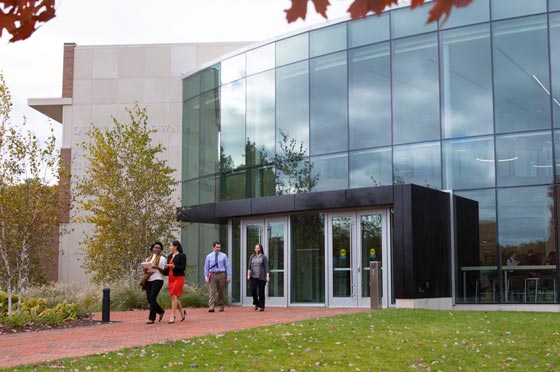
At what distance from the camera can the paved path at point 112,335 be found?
35.3ft

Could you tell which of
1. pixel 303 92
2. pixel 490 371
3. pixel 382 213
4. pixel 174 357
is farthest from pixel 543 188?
pixel 174 357

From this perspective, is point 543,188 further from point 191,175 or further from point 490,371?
point 191,175

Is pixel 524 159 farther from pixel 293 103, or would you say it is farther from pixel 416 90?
pixel 293 103

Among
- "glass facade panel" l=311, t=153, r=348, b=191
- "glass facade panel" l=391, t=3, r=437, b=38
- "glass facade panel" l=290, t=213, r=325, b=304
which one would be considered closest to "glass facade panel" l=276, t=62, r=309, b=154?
"glass facade panel" l=311, t=153, r=348, b=191

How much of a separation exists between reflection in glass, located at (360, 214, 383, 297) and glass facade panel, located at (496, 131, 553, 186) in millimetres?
3360

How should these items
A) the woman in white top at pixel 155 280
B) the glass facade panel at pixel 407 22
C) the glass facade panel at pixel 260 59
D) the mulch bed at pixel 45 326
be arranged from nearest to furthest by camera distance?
the mulch bed at pixel 45 326 → the woman in white top at pixel 155 280 → the glass facade panel at pixel 407 22 → the glass facade panel at pixel 260 59

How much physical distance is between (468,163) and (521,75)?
8.49ft

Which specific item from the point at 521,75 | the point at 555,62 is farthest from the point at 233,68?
the point at 555,62

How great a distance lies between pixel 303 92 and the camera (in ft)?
74.7

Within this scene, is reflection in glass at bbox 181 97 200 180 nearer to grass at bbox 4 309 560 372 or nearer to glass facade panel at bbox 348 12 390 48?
glass facade panel at bbox 348 12 390 48

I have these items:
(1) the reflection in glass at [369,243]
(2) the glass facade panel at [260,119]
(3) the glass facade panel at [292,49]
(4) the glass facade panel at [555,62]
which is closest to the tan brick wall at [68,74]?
(2) the glass facade panel at [260,119]

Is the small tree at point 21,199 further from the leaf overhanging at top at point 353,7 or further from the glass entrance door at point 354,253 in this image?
the leaf overhanging at top at point 353,7

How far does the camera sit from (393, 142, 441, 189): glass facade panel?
1998 cm

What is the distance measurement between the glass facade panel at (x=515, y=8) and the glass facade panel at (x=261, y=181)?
26.1 ft
